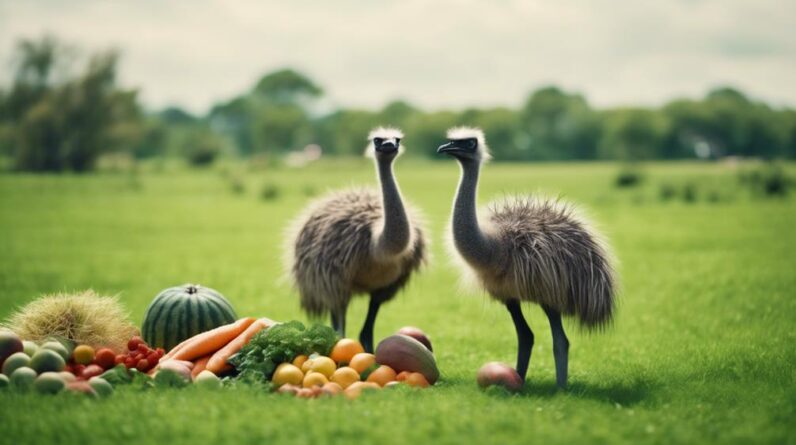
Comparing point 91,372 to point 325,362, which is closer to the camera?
point 91,372

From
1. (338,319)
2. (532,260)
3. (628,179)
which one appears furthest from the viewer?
(628,179)

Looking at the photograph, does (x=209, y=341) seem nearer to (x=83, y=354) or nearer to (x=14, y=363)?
(x=83, y=354)

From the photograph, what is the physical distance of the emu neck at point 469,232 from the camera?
27.2ft

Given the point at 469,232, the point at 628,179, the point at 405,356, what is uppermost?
the point at 469,232

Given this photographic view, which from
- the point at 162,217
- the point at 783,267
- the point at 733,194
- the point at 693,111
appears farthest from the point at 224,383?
the point at 693,111

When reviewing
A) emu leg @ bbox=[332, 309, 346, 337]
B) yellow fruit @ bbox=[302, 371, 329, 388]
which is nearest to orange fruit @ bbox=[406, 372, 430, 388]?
yellow fruit @ bbox=[302, 371, 329, 388]

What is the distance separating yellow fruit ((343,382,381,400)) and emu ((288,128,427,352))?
203cm

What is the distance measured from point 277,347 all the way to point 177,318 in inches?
85.3

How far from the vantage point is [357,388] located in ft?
25.8

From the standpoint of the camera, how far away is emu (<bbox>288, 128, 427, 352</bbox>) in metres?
9.45

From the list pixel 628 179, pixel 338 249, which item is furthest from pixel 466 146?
pixel 628 179

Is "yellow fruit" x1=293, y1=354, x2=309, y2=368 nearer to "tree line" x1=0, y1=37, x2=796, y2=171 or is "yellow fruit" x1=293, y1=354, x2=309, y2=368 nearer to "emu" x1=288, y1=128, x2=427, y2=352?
"emu" x1=288, y1=128, x2=427, y2=352

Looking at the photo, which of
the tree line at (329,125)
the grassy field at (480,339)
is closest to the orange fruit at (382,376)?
the grassy field at (480,339)

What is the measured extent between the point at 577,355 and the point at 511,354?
3.11 ft
